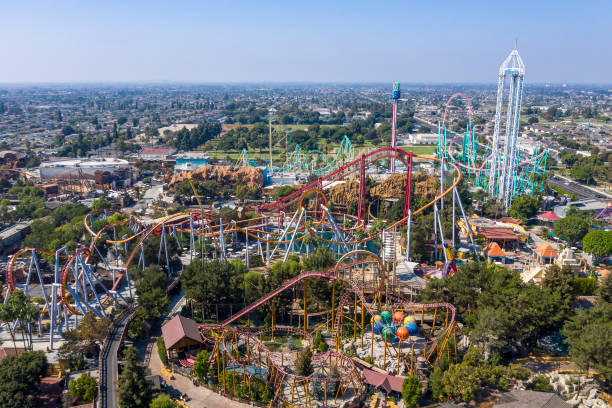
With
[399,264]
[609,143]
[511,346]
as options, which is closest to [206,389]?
[511,346]

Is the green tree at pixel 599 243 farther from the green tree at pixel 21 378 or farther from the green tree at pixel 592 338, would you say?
the green tree at pixel 21 378

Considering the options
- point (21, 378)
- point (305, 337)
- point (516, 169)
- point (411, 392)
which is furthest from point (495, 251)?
point (21, 378)

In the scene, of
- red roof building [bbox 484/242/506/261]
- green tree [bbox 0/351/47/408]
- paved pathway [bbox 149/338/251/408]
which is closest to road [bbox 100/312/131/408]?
paved pathway [bbox 149/338/251/408]

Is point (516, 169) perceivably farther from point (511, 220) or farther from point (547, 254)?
point (547, 254)

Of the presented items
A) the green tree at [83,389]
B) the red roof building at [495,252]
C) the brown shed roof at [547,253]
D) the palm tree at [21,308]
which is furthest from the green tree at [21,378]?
the brown shed roof at [547,253]

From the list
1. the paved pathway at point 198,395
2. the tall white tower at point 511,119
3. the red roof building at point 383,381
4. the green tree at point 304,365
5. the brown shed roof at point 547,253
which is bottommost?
the paved pathway at point 198,395

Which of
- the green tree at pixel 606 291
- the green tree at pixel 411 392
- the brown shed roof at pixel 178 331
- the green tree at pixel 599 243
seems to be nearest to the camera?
the green tree at pixel 411 392

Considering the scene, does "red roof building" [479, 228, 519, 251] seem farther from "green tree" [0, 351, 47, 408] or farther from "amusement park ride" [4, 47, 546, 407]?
"green tree" [0, 351, 47, 408]
